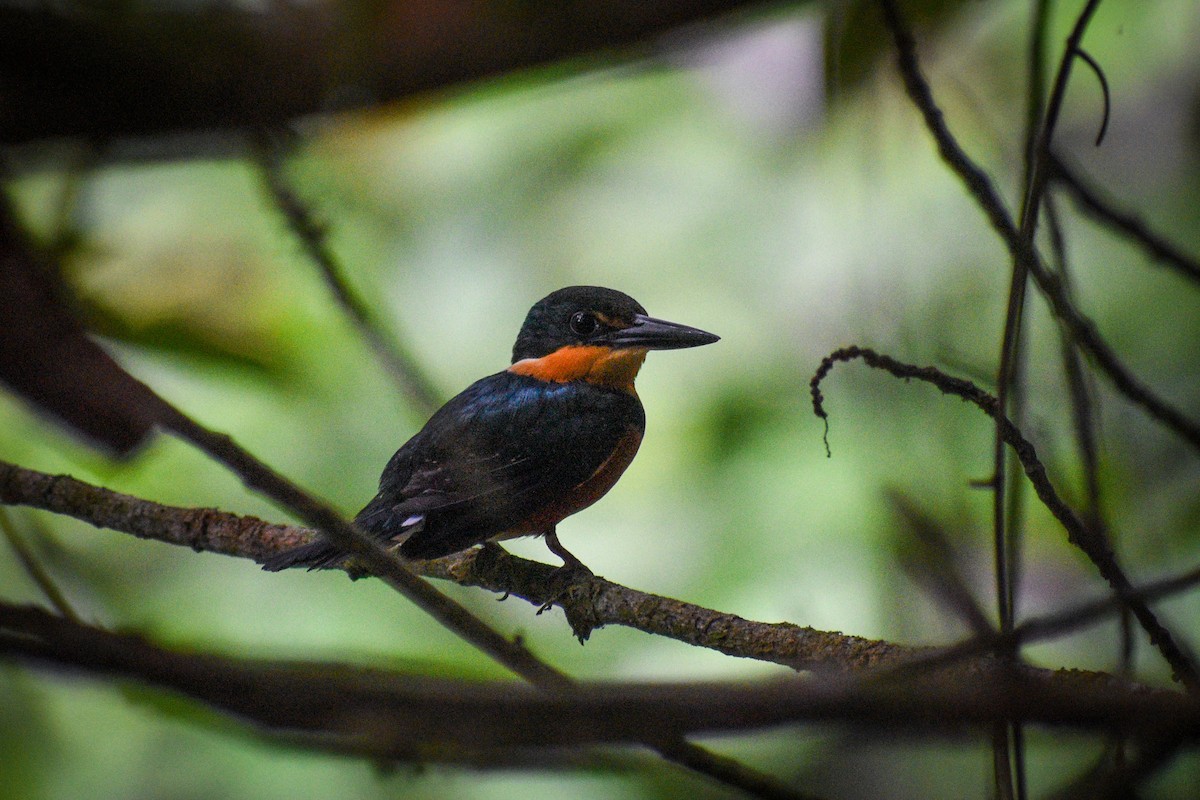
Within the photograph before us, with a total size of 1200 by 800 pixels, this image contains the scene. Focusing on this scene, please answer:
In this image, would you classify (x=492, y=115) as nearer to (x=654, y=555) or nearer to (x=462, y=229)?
(x=462, y=229)

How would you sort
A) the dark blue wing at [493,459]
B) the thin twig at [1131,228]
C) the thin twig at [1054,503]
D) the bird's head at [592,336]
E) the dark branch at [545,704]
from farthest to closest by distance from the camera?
the bird's head at [592,336] → the dark blue wing at [493,459] → the thin twig at [1131,228] → the thin twig at [1054,503] → the dark branch at [545,704]

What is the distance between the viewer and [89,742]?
2.22 m

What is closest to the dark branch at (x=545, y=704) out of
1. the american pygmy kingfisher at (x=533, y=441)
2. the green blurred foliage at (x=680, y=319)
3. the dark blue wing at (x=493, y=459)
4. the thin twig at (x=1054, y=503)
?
the thin twig at (x=1054, y=503)

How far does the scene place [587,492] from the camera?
1942mm

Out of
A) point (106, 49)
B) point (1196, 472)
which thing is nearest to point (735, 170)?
point (1196, 472)

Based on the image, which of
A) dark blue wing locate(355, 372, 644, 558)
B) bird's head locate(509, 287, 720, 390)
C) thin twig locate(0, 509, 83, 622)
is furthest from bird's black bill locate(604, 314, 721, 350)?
thin twig locate(0, 509, 83, 622)

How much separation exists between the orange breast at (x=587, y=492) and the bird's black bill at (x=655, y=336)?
18cm

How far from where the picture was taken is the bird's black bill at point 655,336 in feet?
6.22

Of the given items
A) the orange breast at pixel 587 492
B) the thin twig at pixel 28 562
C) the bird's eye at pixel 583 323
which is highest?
the bird's eye at pixel 583 323

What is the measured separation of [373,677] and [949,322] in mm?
2057

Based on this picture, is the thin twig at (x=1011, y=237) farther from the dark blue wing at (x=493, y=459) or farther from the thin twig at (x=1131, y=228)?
the dark blue wing at (x=493, y=459)

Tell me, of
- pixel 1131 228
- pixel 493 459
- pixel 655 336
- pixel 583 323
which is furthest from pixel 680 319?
pixel 1131 228

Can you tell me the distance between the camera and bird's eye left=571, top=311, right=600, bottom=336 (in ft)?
6.80

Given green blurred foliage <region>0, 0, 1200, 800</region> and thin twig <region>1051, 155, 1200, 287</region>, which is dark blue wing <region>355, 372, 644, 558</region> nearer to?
green blurred foliage <region>0, 0, 1200, 800</region>
